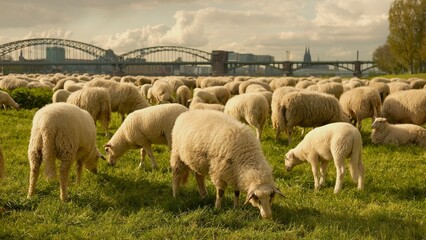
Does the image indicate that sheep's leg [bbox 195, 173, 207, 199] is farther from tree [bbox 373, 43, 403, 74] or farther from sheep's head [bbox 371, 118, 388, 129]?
tree [bbox 373, 43, 403, 74]

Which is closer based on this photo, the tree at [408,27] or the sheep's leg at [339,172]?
the sheep's leg at [339,172]

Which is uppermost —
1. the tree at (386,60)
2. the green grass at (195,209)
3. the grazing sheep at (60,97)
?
the tree at (386,60)

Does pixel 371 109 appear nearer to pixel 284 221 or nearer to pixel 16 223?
pixel 284 221

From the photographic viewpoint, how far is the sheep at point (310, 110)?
10.6 metres

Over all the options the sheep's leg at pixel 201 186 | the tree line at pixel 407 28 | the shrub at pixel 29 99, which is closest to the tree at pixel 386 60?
the tree line at pixel 407 28

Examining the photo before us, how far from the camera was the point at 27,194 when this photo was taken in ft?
21.0

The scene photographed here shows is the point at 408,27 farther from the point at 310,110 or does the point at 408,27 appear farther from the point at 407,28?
the point at 310,110

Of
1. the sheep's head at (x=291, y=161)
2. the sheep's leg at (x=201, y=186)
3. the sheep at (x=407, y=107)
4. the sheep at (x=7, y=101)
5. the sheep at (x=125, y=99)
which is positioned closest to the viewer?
the sheep's leg at (x=201, y=186)

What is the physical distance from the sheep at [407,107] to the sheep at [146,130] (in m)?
7.23

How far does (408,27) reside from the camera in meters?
49.8

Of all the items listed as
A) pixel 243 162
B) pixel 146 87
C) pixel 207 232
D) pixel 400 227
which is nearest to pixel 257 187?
pixel 243 162

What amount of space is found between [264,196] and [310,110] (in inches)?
229

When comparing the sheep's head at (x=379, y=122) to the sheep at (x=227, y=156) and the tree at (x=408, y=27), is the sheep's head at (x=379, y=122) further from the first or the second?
the tree at (x=408, y=27)

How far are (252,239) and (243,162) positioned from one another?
104 centimetres
